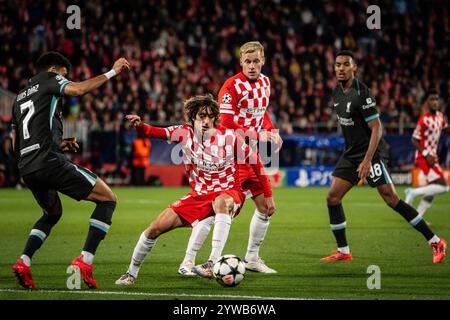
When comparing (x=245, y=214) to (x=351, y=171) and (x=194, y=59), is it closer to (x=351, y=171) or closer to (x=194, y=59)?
(x=351, y=171)

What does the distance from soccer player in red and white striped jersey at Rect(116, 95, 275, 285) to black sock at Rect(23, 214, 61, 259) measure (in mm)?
905

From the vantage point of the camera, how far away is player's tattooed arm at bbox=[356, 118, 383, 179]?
32.6 ft

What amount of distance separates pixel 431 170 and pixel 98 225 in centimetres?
907

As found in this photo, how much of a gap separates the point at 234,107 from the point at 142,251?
217 centimetres

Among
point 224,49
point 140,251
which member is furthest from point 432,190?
point 224,49

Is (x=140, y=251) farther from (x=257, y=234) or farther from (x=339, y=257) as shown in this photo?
(x=339, y=257)

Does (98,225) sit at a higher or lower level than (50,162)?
lower

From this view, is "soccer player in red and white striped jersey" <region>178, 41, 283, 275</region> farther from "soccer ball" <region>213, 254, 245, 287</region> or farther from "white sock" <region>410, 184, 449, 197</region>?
"white sock" <region>410, 184, 449, 197</region>

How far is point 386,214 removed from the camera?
17.0 m

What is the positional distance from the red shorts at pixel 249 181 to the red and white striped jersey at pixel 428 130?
6.50m

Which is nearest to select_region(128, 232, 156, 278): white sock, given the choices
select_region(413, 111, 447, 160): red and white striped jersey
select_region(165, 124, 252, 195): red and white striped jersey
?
select_region(165, 124, 252, 195): red and white striped jersey

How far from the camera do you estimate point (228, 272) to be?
7.78 meters

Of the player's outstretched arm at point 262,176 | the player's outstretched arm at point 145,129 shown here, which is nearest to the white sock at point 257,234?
the player's outstretched arm at point 262,176

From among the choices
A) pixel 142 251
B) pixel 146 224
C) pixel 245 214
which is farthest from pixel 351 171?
pixel 245 214
